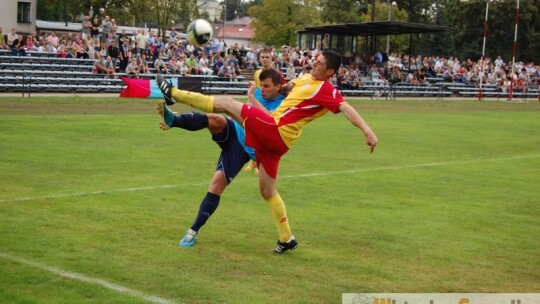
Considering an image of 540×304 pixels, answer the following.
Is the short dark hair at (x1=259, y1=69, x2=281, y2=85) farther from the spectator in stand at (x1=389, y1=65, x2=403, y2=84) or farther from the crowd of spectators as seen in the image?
the spectator in stand at (x1=389, y1=65, x2=403, y2=84)

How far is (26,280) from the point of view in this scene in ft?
22.3

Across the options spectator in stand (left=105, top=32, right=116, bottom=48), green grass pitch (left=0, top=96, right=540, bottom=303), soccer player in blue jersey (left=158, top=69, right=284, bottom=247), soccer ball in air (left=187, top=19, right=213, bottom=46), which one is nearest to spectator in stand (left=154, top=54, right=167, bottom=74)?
spectator in stand (left=105, top=32, right=116, bottom=48)

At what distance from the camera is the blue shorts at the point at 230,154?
862cm

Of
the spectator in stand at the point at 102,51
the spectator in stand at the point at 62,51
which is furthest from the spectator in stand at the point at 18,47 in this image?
the spectator in stand at the point at 102,51

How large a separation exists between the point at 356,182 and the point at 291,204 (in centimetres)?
282

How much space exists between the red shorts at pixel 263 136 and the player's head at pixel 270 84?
2.13 feet

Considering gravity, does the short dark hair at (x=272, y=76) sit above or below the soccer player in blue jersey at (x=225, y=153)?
above

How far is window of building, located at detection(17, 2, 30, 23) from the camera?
75250mm

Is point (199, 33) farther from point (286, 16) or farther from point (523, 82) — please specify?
point (286, 16)

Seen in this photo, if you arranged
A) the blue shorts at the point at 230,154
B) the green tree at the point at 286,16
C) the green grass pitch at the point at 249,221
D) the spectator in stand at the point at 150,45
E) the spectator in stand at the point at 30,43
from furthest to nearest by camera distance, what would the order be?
the green tree at the point at 286,16, the spectator in stand at the point at 150,45, the spectator in stand at the point at 30,43, the blue shorts at the point at 230,154, the green grass pitch at the point at 249,221

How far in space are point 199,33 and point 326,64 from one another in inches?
109

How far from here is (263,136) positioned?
319 inches

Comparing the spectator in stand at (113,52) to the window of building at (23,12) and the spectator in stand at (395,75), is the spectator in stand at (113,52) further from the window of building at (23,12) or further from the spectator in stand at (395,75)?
the window of building at (23,12)

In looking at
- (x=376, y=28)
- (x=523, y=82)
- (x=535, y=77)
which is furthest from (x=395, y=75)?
(x=535, y=77)
